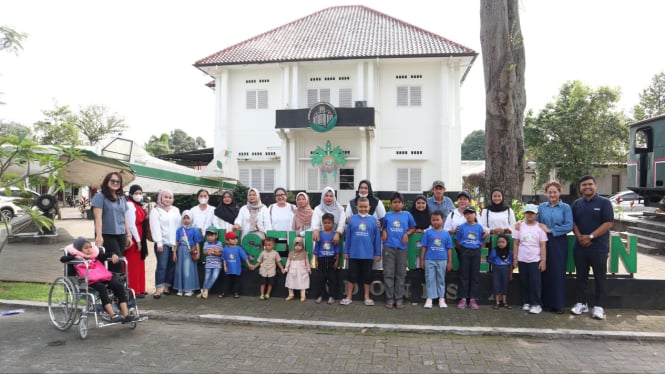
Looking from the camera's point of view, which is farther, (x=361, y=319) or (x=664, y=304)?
(x=664, y=304)

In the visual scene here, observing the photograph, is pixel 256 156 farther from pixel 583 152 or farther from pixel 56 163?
pixel 583 152

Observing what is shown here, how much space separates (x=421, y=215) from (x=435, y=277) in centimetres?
103

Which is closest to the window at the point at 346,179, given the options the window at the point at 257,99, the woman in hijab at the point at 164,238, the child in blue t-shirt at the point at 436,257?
the window at the point at 257,99

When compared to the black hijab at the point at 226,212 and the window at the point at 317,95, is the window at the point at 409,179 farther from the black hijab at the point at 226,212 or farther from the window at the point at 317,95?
the black hijab at the point at 226,212

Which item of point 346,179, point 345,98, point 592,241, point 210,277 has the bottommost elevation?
point 210,277

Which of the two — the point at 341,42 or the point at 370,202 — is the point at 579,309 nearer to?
the point at 370,202

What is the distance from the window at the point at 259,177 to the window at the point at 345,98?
5483 millimetres

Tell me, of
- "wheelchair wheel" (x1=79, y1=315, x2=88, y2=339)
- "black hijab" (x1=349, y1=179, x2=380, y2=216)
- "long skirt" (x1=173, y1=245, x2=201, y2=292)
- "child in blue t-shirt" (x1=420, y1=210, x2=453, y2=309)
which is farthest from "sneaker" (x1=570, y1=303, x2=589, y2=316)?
"wheelchair wheel" (x1=79, y1=315, x2=88, y2=339)

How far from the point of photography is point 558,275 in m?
6.16

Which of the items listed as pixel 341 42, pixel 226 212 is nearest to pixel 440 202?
pixel 226 212

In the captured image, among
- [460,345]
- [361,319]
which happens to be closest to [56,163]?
[361,319]

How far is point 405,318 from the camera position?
594 centimetres

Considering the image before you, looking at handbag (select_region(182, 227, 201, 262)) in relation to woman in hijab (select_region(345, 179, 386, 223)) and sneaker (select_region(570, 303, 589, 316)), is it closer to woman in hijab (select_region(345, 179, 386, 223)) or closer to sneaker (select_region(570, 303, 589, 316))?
woman in hijab (select_region(345, 179, 386, 223))

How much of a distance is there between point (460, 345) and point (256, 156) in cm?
2034
